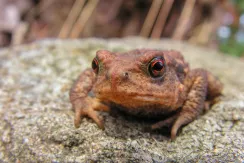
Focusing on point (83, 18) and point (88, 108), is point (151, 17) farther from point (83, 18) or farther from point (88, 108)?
point (88, 108)

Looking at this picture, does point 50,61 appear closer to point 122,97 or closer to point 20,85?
point 20,85

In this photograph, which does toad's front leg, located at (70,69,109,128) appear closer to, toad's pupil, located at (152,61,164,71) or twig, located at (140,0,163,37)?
toad's pupil, located at (152,61,164,71)

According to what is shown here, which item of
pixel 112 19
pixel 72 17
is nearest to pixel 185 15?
pixel 112 19

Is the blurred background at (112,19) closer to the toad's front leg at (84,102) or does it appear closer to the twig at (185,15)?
the twig at (185,15)

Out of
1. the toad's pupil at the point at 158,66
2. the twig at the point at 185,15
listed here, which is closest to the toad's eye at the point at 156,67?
the toad's pupil at the point at 158,66

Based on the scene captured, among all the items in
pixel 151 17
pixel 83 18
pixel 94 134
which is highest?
pixel 151 17

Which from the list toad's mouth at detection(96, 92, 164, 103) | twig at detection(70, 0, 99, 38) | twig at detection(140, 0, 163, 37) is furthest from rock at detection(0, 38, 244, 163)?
twig at detection(140, 0, 163, 37)

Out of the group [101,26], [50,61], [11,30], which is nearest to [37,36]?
[11,30]
